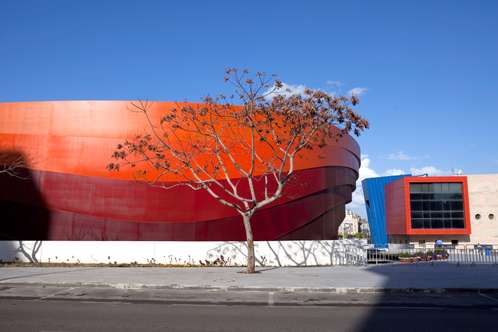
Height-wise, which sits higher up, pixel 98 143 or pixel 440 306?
pixel 98 143

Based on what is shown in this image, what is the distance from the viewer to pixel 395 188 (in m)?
66.6

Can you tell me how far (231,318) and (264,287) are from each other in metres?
5.11

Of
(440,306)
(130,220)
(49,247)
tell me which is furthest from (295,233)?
(440,306)

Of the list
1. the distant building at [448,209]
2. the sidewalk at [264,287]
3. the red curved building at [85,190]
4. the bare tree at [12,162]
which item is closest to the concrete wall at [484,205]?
the distant building at [448,209]

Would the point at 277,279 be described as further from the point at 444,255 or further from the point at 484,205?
the point at 484,205

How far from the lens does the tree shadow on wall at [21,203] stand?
27.2m

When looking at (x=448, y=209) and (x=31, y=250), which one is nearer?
(x=31, y=250)

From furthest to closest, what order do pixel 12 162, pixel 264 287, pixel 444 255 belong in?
pixel 444 255, pixel 12 162, pixel 264 287

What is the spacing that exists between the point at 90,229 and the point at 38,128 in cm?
695

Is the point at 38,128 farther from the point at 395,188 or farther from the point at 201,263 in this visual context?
the point at 395,188

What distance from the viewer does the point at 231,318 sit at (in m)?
9.16

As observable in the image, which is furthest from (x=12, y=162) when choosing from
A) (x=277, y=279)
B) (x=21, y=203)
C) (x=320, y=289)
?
(x=320, y=289)

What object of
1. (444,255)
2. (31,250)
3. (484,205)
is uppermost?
(484,205)

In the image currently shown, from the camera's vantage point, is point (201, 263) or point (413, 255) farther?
point (413, 255)
